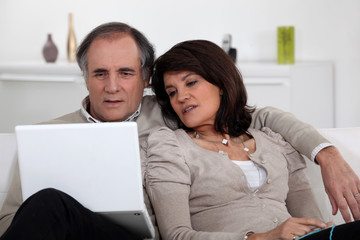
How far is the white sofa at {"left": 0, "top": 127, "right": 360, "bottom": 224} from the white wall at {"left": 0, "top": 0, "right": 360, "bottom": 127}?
6.79ft

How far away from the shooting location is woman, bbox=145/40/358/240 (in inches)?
82.9

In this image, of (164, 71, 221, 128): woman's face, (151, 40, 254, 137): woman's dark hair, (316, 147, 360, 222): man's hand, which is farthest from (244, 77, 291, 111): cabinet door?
(316, 147, 360, 222): man's hand

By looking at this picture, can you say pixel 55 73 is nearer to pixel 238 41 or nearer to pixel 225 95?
pixel 238 41

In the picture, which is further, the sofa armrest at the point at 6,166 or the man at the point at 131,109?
the sofa armrest at the point at 6,166

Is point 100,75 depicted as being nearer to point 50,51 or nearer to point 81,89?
point 81,89

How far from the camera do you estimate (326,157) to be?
222 cm

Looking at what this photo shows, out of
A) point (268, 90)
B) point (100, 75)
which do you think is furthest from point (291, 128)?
point (268, 90)

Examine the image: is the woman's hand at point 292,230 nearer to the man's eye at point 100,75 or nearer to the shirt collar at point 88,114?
the shirt collar at point 88,114

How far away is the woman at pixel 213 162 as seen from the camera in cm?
211

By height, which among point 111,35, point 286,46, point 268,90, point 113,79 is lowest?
point 268,90

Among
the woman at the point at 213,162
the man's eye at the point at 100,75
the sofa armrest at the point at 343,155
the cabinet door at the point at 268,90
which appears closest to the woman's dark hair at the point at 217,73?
the woman at the point at 213,162

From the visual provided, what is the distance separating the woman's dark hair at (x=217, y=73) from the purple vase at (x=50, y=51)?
2.58 metres

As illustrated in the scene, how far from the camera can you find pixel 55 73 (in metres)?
4.64

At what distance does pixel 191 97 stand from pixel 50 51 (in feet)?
9.20
